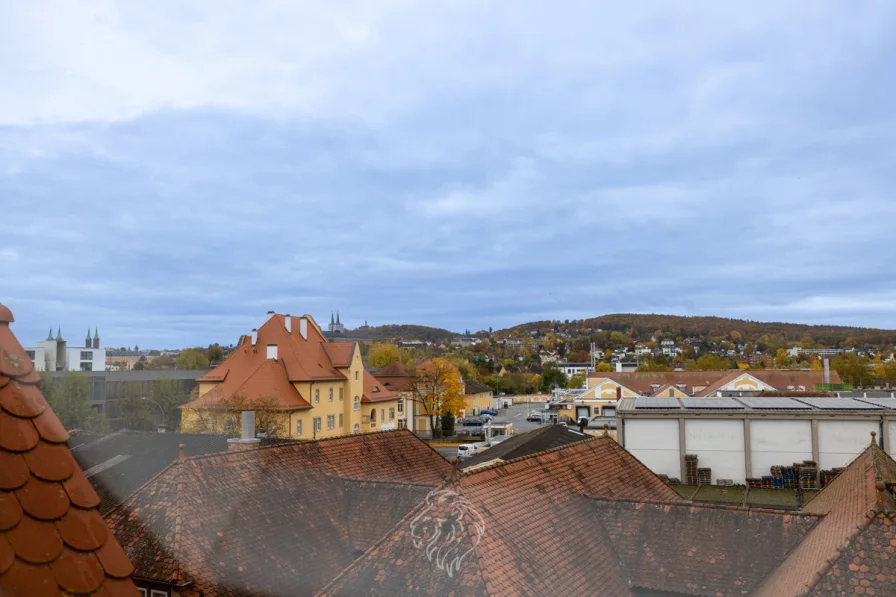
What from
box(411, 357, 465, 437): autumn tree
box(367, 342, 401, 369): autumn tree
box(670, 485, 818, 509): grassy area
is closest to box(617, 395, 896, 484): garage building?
box(670, 485, 818, 509): grassy area

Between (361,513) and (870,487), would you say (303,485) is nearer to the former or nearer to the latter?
(361,513)

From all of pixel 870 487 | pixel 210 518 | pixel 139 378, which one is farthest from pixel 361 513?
pixel 139 378

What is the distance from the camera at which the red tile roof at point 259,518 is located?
7.92 meters

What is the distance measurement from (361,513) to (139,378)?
8.43 metres

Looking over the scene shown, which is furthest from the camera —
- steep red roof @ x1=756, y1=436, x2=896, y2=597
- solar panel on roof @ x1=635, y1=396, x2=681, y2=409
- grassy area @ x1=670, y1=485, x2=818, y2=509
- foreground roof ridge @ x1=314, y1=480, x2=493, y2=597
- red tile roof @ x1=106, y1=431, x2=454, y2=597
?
solar panel on roof @ x1=635, y1=396, x2=681, y2=409

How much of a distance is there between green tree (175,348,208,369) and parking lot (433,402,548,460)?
27772 mm

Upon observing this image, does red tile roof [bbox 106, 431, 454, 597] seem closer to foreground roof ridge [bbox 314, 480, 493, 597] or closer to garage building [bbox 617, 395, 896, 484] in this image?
foreground roof ridge [bbox 314, 480, 493, 597]

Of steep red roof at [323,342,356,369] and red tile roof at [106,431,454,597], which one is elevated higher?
steep red roof at [323,342,356,369]

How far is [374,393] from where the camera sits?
35750mm

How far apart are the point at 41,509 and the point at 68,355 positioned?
3.25 feet

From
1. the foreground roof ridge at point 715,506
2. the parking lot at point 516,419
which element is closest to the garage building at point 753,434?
the parking lot at point 516,419

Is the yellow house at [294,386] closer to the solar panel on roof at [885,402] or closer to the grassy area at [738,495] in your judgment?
the grassy area at [738,495]

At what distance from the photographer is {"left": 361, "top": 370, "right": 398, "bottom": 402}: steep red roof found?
3447 centimetres

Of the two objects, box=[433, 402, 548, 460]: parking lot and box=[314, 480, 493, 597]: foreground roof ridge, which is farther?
box=[433, 402, 548, 460]: parking lot
